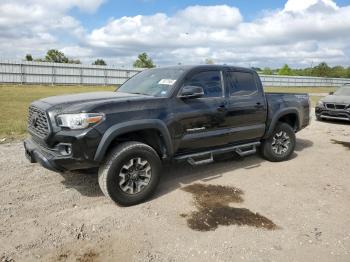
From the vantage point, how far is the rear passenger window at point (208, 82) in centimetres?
519

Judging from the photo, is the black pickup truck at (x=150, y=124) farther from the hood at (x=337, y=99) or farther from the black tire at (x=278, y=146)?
the hood at (x=337, y=99)

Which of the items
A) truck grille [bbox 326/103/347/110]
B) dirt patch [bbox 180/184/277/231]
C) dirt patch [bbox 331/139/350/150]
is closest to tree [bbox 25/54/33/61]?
truck grille [bbox 326/103/347/110]

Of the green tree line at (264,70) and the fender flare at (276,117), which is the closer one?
the fender flare at (276,117)

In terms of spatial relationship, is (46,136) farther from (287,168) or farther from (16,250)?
(287,168)

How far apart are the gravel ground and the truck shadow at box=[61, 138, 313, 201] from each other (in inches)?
0.7

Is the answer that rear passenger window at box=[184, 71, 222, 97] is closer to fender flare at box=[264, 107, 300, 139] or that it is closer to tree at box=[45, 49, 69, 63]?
fender flare at box=[264, 107, 300, 139]

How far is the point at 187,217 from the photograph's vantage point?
163 inches

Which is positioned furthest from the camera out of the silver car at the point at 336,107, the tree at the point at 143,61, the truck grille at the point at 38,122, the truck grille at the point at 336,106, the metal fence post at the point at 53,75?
the tree at the point at 143,61

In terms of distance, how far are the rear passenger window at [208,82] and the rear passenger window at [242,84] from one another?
0.89 ft

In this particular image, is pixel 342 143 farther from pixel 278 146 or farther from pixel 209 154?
pixel 209 154

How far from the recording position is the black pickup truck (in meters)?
4.07

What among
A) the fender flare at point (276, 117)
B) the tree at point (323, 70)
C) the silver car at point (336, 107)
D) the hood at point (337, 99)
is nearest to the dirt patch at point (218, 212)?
the fender flare at point (276, 117)

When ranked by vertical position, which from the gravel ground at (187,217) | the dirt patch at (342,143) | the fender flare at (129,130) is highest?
the fender flare at (129,130)

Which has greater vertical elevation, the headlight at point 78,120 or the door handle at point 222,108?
the door handle at point 222,108
